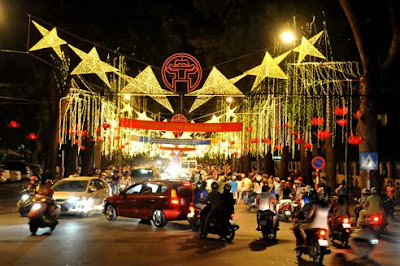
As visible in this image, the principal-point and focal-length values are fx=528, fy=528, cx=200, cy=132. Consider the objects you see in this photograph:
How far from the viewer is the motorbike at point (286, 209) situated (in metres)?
20.7

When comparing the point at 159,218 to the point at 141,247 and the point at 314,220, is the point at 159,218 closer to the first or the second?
the point at 141,247

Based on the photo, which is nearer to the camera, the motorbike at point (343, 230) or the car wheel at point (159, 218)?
the motorbike at point (343, 230)

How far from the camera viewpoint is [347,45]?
25234 mm

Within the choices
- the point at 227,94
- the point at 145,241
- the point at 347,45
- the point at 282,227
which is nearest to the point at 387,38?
the point at 347,45

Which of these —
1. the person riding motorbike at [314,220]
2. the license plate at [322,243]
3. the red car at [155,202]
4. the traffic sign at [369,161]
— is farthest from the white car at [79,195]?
the license plate at [322,243]

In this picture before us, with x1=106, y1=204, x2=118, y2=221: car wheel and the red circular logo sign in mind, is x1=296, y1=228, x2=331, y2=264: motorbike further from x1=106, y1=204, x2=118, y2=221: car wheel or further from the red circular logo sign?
the red circular logo sign

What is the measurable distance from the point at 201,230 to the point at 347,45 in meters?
13.9

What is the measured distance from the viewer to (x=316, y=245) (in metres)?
11.5

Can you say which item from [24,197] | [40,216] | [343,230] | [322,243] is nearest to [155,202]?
[40,216]

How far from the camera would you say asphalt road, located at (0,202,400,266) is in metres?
11.4

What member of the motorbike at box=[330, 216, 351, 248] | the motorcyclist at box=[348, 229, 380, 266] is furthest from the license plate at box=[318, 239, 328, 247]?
the motorbike at box=[330, 216, 351, 248]

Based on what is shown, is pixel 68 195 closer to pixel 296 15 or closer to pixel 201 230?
pixel 201 230

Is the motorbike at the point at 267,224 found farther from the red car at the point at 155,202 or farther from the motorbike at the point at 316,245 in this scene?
the red car at the point at 155,202

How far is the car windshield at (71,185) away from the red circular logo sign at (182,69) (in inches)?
212
